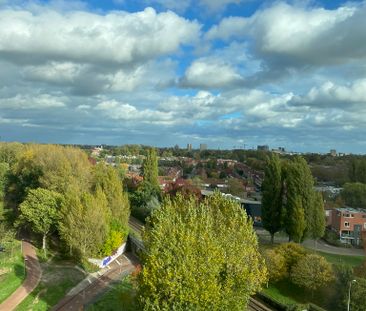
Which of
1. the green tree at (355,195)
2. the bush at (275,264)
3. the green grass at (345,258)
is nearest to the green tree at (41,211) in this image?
the bush at (275,264)

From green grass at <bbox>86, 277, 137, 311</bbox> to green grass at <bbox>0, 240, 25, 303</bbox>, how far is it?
23.1 ft

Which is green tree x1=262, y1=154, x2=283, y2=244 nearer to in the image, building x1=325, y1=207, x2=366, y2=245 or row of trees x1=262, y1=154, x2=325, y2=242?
row of trees x1=262, y1=154, x2=325, y2=242

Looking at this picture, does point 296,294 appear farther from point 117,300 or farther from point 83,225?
point 83,225

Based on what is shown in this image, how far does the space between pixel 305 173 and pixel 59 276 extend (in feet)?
90.0

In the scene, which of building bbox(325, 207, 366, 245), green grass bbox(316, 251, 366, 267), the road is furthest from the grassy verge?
building bbox(325, 207, 366, 245)

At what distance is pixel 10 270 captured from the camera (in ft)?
120

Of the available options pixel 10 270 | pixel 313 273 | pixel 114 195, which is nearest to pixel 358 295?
pixel 313 273

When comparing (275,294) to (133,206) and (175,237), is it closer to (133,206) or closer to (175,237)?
(175,237)

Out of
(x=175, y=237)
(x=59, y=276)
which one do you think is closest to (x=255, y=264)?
(x=175, y=237)

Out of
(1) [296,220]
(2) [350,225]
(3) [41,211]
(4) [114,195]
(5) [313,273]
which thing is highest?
(4) [114,195]

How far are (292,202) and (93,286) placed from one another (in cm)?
2260

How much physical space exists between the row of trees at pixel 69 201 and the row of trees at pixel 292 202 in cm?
1653

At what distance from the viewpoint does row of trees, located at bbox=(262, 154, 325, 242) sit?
150ft

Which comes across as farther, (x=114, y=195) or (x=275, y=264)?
(x=114, y=195)
